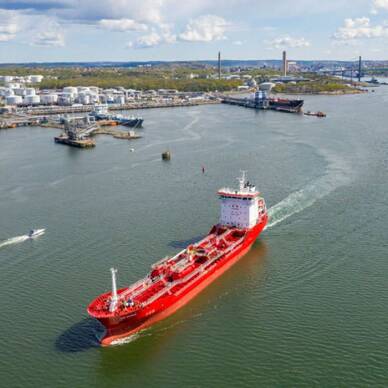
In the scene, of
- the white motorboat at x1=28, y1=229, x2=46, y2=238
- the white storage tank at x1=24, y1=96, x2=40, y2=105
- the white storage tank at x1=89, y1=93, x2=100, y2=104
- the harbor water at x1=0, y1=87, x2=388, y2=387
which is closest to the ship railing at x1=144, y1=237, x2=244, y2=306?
the harbor water at x1=0, y1=87, x2=388, y2=387

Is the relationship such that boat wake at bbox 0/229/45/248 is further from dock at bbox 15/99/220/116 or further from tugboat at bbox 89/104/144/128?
dock at bbox 15/99/220/116

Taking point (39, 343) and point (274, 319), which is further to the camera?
point (274, 319)

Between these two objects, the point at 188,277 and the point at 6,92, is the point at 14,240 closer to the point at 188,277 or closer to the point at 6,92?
the point at 188,277

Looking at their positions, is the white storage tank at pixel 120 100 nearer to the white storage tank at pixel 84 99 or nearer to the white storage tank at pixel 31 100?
the white storage tank at pixel 84 99

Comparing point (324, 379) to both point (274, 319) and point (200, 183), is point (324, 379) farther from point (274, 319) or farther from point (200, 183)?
point (200, 183)

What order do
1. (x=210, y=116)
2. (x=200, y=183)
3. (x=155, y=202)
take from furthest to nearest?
(x=210, y=116), (x=200, y=183), (x=155, y=202)

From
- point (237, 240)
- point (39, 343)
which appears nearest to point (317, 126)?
point (237, 240)

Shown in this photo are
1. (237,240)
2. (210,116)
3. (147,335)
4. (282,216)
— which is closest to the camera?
(147,335)
